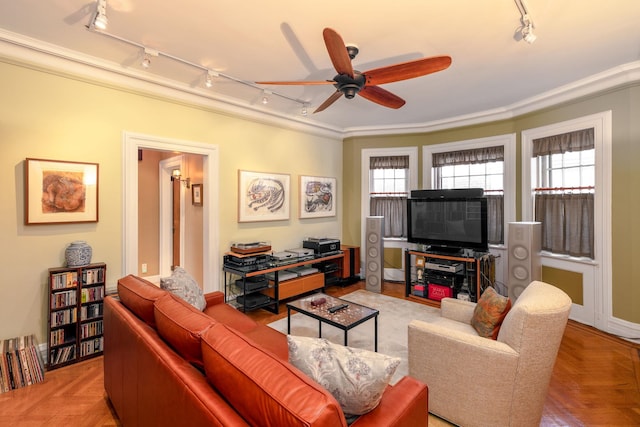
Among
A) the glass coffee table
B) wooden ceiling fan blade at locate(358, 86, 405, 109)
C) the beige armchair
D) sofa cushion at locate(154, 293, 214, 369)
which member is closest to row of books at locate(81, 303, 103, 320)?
sofa cushion at locate(154, 293, 214, 369)

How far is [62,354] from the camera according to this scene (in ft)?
8.59

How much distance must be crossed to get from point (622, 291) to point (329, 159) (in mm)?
4172

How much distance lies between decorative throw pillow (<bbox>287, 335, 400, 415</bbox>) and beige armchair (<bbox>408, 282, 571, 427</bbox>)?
98cm

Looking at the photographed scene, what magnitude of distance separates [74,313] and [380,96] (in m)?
3.34

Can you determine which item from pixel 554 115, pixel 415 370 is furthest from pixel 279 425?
pixel 554 115

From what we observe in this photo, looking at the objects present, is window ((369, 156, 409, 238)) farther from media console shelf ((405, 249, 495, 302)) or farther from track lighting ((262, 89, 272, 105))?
track lighting ((262, 89, 272, 105))

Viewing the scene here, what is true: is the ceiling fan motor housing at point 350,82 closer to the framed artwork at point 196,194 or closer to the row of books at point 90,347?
the framed artwork at point 196,194

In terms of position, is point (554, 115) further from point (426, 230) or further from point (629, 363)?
point (629, 363)

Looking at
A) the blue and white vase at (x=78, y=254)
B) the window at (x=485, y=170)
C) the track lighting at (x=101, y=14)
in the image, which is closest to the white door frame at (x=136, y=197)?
the blue and white vase at (x=78, y=254)

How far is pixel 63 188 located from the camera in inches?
107

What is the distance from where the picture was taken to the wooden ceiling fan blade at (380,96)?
A: 2.55 m

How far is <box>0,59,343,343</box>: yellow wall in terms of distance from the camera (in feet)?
8.29

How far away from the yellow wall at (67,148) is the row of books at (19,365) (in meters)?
0.28

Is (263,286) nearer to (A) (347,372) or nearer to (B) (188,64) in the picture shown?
(B) (188,64)
